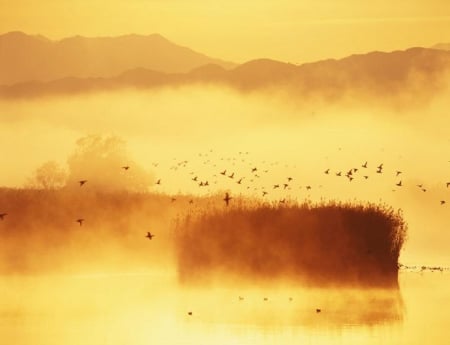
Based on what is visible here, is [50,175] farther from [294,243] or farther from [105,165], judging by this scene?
[294,243]

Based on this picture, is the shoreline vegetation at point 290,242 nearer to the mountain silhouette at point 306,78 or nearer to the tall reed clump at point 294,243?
the tall reed clump at point 294,243

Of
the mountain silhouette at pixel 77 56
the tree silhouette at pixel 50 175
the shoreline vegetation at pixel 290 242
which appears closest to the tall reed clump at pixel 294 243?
the shoreline vegetation at pixel 290 242

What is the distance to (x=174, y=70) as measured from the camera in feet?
210

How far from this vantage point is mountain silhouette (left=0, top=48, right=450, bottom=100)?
54219 millimetres

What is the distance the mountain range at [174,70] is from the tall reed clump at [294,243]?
22613 mm

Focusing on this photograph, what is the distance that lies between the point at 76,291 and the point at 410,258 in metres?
10.2

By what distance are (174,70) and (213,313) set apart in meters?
41.3

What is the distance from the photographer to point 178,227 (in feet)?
96.4

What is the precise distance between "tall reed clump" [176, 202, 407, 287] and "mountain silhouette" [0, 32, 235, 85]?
34016 millimetres

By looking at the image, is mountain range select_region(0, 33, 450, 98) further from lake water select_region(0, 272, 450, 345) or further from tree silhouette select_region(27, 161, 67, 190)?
lake water select_region(0, 272, 450, 345)

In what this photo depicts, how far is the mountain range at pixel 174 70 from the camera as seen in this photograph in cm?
5553

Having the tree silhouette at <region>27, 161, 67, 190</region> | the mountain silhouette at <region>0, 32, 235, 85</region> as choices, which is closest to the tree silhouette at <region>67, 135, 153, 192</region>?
the tree silhouette at <region>27, 161, 67, 190</region>

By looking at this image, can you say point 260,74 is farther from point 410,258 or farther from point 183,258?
point 183,258

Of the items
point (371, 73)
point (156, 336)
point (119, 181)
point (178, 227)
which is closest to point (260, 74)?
point (371, 73)
